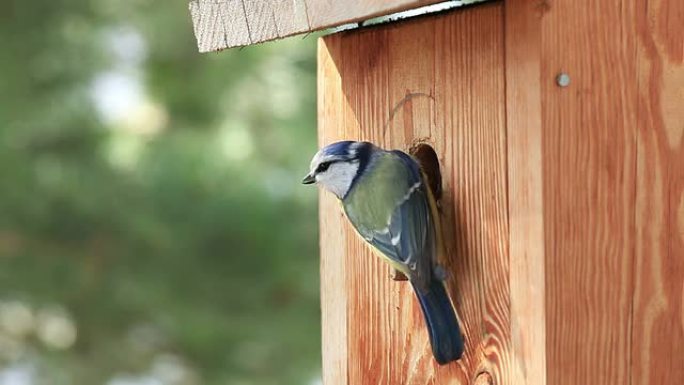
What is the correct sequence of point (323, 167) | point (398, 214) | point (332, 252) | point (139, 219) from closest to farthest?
point (398, 214) → point (323, 167) → point (332, 252) → point (139, 219)

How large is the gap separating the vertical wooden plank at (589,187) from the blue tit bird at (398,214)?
19cm

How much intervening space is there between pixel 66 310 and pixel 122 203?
0.61 meters

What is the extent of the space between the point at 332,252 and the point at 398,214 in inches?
13.2

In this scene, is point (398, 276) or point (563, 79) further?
point (398, 276)

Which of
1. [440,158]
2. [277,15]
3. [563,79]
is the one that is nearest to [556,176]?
[563,79]

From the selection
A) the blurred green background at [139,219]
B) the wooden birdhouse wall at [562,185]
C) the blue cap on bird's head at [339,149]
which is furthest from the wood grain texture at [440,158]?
the blurred green background at [139,219]

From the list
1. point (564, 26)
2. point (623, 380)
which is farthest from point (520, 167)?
point (623, 380)

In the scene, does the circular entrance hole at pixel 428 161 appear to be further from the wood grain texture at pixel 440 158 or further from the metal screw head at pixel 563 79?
the metal screw head at pixel 563 79

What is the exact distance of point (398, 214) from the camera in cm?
160

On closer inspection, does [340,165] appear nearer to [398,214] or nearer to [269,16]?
[398,214]

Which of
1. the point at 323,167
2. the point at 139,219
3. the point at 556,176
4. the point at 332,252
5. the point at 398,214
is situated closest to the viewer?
the point at 556,176

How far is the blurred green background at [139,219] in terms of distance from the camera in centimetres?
417

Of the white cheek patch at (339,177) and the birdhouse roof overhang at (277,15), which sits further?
the white cheek patch at (339,177)

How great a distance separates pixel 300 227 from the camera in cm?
427
